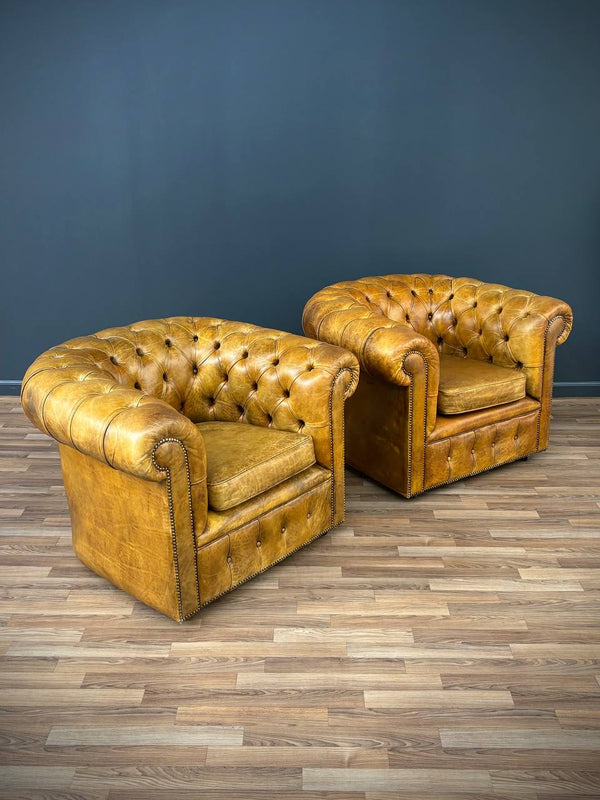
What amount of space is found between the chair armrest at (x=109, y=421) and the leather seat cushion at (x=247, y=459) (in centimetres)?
14

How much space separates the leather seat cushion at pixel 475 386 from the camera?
131 inches

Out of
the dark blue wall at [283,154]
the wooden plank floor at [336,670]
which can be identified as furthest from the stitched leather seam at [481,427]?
the dark blue wall at [283,154]

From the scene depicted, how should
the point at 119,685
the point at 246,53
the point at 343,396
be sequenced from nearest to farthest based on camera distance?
the point at 119,685 < the point at 343,396 < the point at 246,53

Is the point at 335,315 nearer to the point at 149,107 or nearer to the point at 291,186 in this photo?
the point at 291,186

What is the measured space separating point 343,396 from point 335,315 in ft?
1.99

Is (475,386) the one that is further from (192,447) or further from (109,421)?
(109,421)

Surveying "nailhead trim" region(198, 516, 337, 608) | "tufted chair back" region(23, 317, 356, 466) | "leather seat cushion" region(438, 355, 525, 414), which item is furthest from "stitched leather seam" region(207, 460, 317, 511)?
"leather seat cushion" region(438, 355, 525, 414)

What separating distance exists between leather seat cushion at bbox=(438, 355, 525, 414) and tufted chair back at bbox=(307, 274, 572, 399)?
4.4 inches

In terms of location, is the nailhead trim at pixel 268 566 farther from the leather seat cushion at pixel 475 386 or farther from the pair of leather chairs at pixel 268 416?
the leather seat cushion at pixel 475 386

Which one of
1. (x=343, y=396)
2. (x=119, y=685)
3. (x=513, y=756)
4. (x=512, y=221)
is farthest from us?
(x=512, y=221)

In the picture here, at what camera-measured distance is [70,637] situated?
2447 mm

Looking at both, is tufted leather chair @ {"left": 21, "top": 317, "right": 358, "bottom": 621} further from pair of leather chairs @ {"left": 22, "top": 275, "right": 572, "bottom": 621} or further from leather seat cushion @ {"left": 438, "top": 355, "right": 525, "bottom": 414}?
leather seat cushion @ {"left": 438, "top": 355, "right": 525, "bottom": 414}

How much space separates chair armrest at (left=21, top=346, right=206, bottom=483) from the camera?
86.5 inches

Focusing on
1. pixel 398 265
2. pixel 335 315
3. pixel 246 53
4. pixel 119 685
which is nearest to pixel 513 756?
pixel 119 685
